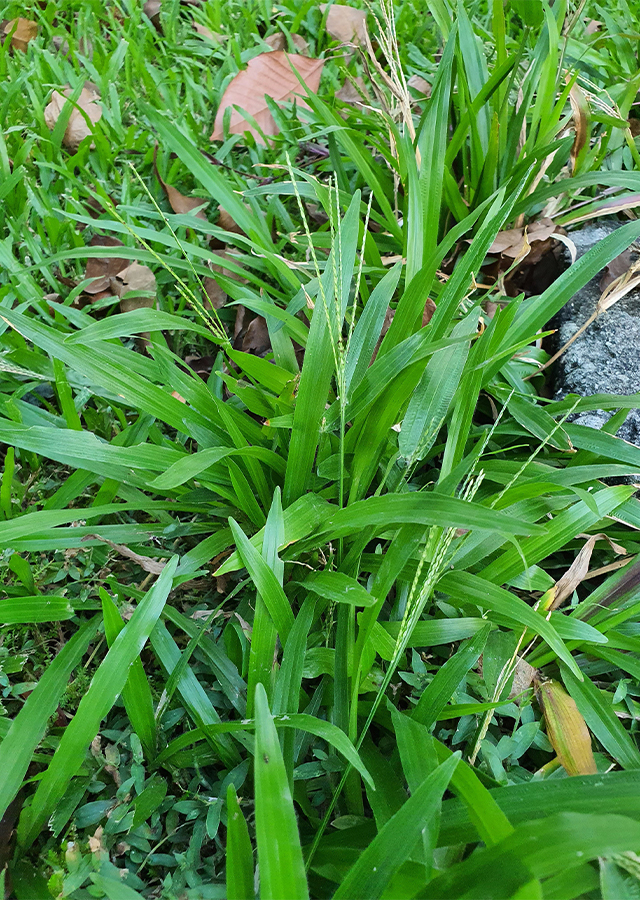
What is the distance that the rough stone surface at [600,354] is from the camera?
1.39 m

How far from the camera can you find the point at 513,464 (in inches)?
47.9

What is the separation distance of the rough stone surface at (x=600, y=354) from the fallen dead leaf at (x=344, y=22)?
1.32 meters

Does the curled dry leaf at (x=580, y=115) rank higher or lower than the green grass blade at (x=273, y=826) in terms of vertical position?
higher

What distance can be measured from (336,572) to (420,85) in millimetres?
1736

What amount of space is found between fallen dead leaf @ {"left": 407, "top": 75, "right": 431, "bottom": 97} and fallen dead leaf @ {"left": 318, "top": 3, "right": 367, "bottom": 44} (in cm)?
36

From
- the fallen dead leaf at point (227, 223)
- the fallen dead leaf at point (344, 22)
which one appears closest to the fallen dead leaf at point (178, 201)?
the fallen dead leaf at point (227, 223)

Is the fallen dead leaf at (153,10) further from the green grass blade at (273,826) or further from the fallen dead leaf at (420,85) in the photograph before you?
the green grass blade at (273,826)

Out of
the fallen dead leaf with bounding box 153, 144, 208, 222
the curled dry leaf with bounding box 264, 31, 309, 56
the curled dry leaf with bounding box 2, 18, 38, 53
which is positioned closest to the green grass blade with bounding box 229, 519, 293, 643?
the fallen dead leaf with bounding box 153, 144, 208, 222

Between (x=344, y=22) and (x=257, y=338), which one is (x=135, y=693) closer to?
(x=257, y=338)

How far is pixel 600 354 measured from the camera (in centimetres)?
146

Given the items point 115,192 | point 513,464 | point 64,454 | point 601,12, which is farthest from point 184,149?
point 601,12

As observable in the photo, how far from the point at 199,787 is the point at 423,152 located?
1327 mm

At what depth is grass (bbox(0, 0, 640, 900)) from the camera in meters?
0.83

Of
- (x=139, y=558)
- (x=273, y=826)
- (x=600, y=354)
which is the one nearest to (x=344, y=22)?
(x=600, y=354)
